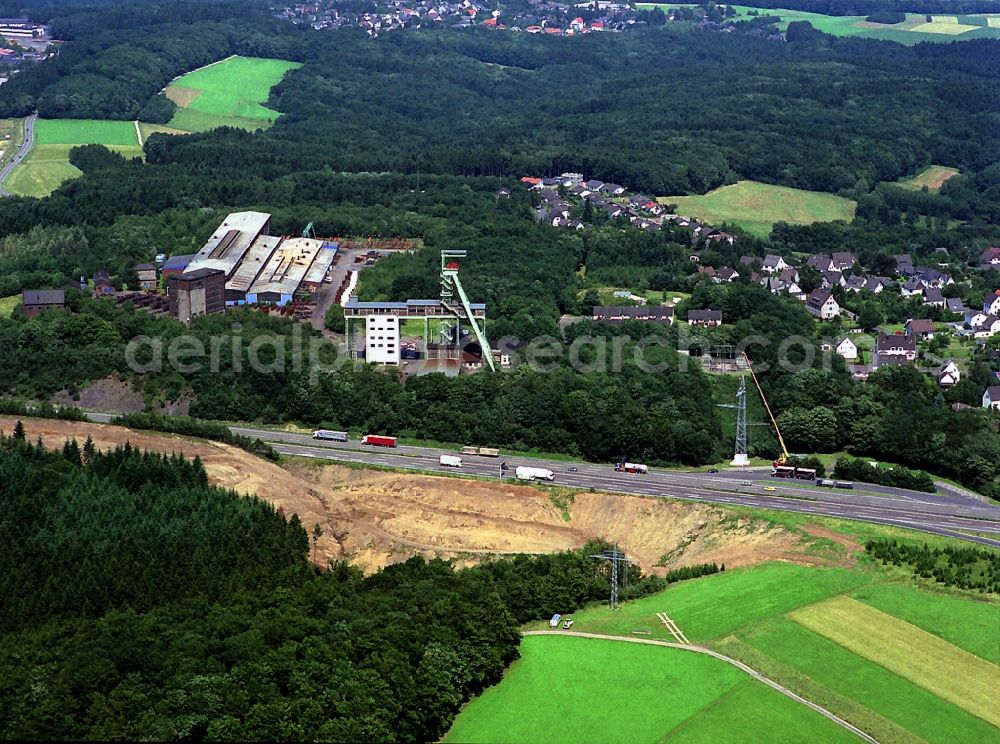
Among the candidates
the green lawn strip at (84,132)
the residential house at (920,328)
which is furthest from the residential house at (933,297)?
the green lawn strip at (84,132)

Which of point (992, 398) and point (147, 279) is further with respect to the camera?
point (147, 279)

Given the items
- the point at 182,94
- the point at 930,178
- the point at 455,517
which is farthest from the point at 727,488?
the point at 182,94

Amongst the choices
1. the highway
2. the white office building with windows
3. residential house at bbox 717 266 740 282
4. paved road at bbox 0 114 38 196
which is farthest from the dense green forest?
paved road at bbox 0 114 38 196

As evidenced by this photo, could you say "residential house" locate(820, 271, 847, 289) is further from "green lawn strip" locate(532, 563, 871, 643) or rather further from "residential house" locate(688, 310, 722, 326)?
"green lawn strip" locate(532, 563, 871, 643)

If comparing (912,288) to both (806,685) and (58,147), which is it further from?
(58,147)

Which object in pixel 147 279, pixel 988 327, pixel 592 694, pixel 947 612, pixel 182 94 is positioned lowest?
pixel 988 327

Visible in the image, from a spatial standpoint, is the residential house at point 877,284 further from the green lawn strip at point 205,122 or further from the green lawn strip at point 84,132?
the green lawn strip at point 205,122
